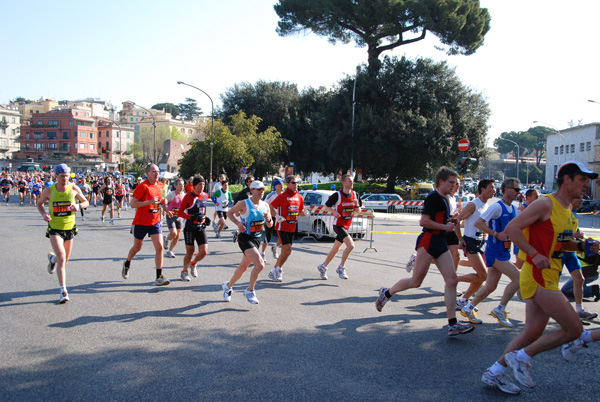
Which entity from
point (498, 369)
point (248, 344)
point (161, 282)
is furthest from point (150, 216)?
point (498, 369)

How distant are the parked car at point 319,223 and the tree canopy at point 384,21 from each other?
24.7 metres

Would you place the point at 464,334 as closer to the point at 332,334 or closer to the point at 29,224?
the point at 332,334

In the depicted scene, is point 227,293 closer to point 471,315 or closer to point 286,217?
point 286,217

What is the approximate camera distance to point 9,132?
104m

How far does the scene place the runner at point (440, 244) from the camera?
16.5ft

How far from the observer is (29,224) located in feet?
55.4

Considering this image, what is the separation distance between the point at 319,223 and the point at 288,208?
5962mm

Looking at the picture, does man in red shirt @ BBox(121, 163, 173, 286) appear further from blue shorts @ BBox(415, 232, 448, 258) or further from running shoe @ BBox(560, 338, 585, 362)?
running shoe @ BBox(560, 338, 585, 362)

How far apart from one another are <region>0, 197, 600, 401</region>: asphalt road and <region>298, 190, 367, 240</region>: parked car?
18.0 feet

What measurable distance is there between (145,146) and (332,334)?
98.6 m

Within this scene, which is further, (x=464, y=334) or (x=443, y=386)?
(x=464, y=334)

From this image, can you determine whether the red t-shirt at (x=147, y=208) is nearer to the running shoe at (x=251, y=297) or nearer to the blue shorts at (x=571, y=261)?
the running shoe at (x=251, y=297)

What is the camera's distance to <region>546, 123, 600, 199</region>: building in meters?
48.7

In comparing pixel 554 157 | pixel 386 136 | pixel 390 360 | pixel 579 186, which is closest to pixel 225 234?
pixel 390 360
